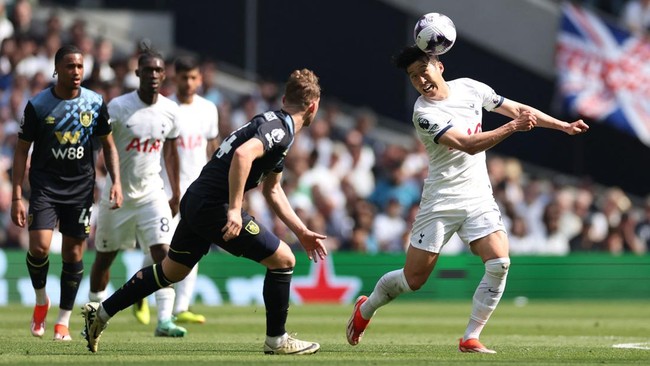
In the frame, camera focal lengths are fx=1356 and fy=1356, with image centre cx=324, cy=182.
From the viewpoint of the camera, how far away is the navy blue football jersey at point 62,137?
38.9ft

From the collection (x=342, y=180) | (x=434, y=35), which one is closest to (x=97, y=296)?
(x=434, y=35)

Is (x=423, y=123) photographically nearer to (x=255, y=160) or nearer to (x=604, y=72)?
(x=255, y=160)

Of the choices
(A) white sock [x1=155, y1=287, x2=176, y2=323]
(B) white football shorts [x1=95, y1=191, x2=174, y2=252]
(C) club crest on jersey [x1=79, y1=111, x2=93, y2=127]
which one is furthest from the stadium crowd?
(C) club crest on jersey [x1=79, y1=111, x2=93, y2=127]

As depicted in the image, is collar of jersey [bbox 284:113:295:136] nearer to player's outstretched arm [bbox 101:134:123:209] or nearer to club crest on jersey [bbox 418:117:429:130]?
club crest on jersey [bbox 418:117:429:130]

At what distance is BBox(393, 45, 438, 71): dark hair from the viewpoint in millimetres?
10891

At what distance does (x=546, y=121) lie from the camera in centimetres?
1096

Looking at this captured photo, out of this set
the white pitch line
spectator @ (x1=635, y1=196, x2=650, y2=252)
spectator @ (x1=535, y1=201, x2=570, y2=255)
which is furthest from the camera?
spectator @ (x1=635, y1=196, x2=650, y2=252)

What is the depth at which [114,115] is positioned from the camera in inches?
516

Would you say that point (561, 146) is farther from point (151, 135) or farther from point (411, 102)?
point (151, 135)

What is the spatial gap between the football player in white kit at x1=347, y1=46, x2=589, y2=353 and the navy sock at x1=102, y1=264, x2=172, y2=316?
6.75ft

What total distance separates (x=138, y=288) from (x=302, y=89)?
1959 millimetres

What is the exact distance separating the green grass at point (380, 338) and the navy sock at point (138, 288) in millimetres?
380

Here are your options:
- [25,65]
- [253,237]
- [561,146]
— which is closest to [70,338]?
[253,237]

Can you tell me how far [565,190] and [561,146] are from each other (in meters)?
1.85
